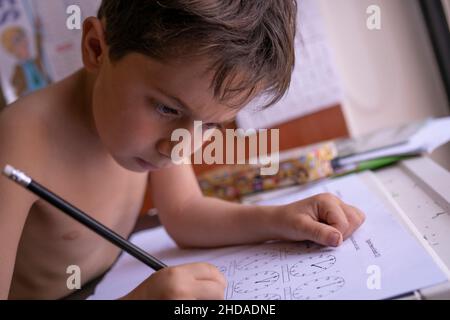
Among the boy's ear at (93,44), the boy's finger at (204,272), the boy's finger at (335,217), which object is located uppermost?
the boy's ear at (93,44)

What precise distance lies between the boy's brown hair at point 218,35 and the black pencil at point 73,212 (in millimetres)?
148

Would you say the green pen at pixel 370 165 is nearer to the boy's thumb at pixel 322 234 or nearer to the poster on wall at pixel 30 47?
the boy's thumb at pixel 322 234

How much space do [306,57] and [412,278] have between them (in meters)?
0.75

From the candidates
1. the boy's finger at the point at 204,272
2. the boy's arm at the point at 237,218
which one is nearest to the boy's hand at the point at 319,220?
the boy's arm at the point at 237,218

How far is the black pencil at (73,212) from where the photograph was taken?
0.38 metres

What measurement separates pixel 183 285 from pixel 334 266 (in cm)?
13

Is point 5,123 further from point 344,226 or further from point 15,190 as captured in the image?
point 344,226

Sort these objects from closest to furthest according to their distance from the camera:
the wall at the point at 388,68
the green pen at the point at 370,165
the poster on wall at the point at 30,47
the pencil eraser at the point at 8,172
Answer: the pencil eraser at the point at 8,172, the green pen at the point at 370,165, the poster on wall at the point at 30,47, the wall at the point at 388,68

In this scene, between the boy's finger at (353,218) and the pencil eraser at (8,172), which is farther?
the boy's finger at (353,218)

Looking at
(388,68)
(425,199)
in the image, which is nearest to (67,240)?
(425,199)

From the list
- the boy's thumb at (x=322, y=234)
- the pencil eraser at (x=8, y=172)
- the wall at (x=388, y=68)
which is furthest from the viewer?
the wall at (x=388, y=68)

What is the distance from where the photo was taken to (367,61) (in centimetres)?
118

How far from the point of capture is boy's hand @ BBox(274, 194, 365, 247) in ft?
1.58
